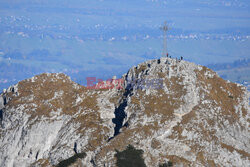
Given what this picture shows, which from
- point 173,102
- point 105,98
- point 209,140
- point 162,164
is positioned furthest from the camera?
point 105,98

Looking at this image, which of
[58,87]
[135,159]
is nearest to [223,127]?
[135,159]

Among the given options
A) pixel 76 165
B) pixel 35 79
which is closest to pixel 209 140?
pixel 76 165

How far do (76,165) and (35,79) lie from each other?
1074 inches

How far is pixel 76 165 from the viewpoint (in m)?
57.6

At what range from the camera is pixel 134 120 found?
63.5 m

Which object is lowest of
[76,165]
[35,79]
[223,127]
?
[76,165]

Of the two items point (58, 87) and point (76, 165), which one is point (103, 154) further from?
point (58, 87)

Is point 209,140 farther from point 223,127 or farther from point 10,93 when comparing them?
point 10,93

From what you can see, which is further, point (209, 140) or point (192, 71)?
point (192, 71)

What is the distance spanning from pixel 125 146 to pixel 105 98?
1814 cm

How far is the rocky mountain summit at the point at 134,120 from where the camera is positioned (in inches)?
2331

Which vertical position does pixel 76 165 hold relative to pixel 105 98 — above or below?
below

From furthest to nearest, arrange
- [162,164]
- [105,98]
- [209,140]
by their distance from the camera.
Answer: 1. [105,98]
2. [209,140]
3. [162,164]

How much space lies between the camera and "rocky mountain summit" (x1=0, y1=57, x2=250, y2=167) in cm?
5922
